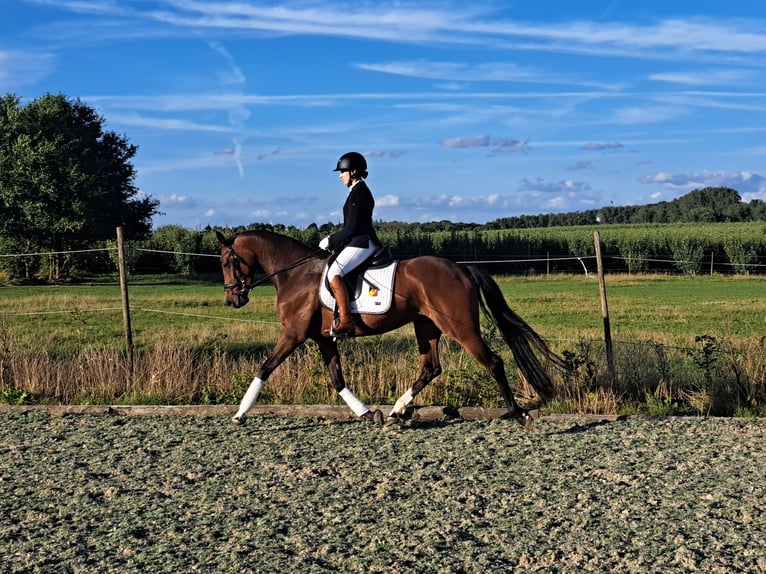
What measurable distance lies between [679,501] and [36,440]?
587 centimetres

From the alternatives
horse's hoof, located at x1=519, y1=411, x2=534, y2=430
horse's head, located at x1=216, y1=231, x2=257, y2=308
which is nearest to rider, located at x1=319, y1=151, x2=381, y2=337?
horse's head, located at x1=216, y1=231, x2=257, y2=308

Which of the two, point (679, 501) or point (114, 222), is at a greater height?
point (114, 222)

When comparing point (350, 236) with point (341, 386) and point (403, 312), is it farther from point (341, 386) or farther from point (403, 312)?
point (341, 386)

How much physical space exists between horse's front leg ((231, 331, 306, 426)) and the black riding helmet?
1.78m

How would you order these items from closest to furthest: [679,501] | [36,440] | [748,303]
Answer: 1. [679,501]
2. [36,440]
3. [748,303]

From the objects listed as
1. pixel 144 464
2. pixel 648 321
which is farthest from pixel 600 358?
pixel 648 321

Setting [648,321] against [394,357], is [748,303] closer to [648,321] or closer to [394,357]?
[648,321]

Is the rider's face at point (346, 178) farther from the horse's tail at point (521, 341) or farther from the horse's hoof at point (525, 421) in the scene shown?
the horse's hoof at point (525, 421)

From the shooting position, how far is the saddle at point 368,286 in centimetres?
838

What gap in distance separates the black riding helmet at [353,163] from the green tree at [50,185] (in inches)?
1516

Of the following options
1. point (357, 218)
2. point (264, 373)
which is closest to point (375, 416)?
point (264, 373)

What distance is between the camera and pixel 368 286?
8.42m

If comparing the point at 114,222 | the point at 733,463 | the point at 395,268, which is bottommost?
the point at 733,463

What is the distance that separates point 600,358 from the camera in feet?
34.1
